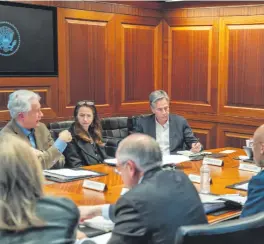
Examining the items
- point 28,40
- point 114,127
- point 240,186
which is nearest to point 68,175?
point 240,186

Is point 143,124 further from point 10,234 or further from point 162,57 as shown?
point 10,234

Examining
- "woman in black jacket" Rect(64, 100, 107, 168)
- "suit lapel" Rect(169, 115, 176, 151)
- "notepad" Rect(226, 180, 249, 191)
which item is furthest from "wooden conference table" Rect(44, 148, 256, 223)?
"suit lapel" Rect(169, 115, 176, 151)

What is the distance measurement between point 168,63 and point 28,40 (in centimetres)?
203

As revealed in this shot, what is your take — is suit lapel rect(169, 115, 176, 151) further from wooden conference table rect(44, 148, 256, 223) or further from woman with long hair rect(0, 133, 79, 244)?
woman with long hair rect(0, 133, 79, 244)

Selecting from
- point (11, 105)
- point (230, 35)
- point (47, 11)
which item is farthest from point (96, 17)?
point (11, 105)

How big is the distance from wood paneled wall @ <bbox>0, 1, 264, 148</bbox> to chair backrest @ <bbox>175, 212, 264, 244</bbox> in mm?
3771

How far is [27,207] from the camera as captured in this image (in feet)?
5.10

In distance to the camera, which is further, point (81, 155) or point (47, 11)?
point (47, 11)

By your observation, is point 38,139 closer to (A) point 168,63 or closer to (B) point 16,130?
(B) point 16,130

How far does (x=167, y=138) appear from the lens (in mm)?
4656

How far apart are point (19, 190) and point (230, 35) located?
468 cm

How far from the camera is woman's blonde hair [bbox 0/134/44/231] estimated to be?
1528 millimetres

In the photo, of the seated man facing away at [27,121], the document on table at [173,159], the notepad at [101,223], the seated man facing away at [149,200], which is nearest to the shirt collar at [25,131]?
the seated man facing away at [27,121]

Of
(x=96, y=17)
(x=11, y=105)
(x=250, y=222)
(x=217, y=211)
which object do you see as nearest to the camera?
(x=250, y=222)
